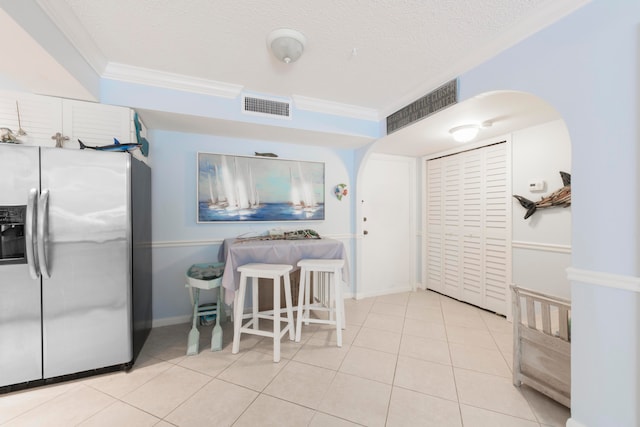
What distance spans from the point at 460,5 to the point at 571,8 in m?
0.57

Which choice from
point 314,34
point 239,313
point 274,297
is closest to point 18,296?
point 239,313

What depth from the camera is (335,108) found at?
2.94 metres

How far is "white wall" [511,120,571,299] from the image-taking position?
8.41 ft

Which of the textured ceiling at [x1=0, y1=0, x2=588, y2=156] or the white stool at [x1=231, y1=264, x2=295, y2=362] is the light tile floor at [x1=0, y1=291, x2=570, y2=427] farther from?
the textured ceiling at [x1=0, y1=0, x2=588, y2=156]

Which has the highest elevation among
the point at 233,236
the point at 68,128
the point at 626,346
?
the point at 68,128

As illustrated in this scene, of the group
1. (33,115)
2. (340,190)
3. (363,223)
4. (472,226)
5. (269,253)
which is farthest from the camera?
(363,223)

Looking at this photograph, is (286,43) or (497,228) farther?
(497,228)

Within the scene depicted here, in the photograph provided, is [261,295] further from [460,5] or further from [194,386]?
[460,5]

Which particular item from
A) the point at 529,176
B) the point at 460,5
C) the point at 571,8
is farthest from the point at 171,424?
the point at 529,176

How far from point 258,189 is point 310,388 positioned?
2.20 m

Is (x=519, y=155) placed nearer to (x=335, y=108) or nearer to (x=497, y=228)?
(x=497, y=228)

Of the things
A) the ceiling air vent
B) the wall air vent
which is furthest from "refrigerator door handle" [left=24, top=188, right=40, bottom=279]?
the wall air vent

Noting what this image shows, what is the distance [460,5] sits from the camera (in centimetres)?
151

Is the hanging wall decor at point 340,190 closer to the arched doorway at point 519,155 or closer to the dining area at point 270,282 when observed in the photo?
the arched doorway at point 519,155
